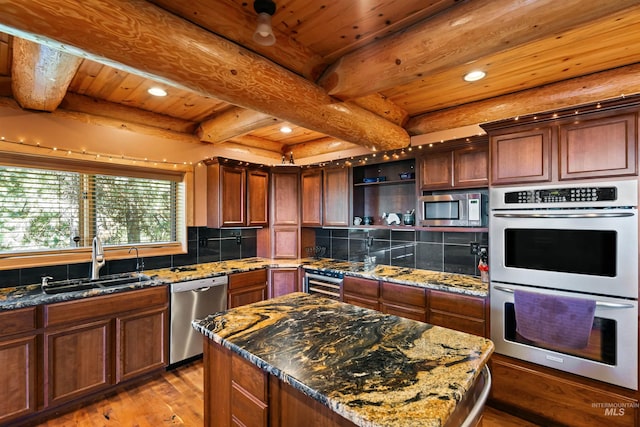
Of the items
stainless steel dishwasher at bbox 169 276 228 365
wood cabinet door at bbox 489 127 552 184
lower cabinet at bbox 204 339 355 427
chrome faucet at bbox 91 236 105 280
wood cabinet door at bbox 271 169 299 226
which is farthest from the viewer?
wood cabinet door at bbox 271 169 299 226

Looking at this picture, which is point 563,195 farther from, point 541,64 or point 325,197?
point 325,197

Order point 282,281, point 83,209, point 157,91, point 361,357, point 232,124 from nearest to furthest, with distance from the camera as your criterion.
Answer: point 361,357 < point 157,91 < point 83,209 < point 232,124 < point 282,281

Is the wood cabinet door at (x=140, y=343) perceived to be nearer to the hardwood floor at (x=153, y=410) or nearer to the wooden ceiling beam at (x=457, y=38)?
the hardwood floor at (x=153, y=410)

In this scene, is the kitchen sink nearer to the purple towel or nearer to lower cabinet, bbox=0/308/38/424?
lower cabinet, bbox=0/308/38/424

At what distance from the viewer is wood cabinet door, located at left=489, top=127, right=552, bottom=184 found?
7.41 ft

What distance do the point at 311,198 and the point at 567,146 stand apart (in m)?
2.86

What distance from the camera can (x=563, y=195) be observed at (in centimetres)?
215

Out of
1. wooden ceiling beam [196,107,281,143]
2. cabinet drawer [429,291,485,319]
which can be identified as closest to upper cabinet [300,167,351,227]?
wooden ceiling beam [196,107,281,143]

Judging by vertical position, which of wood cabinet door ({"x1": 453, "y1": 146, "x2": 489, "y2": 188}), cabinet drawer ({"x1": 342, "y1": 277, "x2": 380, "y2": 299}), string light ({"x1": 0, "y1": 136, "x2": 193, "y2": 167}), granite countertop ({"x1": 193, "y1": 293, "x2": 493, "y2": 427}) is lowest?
cabinet drawer ({"x1": 342, "y1": 277, "x2": 380, "y2": 299})

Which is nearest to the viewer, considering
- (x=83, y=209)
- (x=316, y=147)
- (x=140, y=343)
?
(x=140, y=343)

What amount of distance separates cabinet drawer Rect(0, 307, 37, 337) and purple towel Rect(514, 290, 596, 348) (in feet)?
12.2

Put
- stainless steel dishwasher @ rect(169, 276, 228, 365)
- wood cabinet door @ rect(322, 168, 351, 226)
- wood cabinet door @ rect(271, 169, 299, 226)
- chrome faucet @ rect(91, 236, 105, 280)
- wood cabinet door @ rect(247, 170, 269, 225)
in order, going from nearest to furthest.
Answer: chrome faucet @ rect(91, 236, 105, 280), stainless steel dishwasher @ rect(169, 276, 228, 365), wood cabinet door @ rect(322, 168, 351, 226), wood cabinet door @ rect(247, 170, 269, 225), wood cabinet door @ rect(271, 169, 299, 226)

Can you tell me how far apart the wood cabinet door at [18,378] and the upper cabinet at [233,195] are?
1967mm

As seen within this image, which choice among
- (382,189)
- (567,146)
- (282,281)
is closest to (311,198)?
(382,189)
